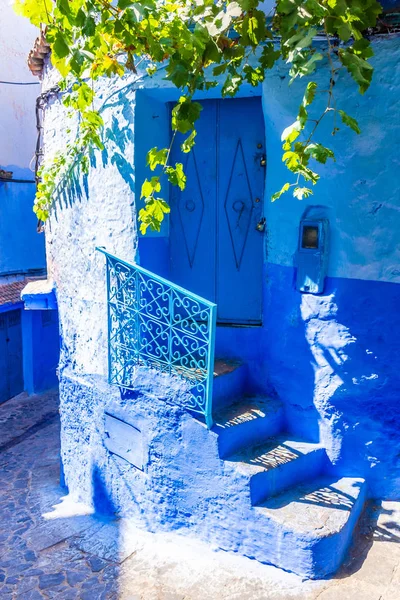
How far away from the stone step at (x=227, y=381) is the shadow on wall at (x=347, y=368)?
0.48 metres

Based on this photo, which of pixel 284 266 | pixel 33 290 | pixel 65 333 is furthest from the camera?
pixel 33 290

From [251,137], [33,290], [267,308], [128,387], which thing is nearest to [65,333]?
[33,290]

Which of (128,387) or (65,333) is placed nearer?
(128,387)

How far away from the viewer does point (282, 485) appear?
15.4 ft

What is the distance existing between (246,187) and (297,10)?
2251 millimetres

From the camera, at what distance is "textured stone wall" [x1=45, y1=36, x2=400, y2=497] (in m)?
4.51

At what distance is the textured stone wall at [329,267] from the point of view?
451 cm

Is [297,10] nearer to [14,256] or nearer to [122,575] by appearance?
[122,575]

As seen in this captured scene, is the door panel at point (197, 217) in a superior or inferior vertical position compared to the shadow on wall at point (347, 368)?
superior

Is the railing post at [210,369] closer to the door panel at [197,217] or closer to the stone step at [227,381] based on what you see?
the stone step at [227,381]

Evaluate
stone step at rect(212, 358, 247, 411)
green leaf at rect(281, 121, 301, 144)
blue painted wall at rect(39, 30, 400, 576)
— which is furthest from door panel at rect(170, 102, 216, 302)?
green leaf at rect(281, 121, 301, 144)

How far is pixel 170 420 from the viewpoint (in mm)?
4914

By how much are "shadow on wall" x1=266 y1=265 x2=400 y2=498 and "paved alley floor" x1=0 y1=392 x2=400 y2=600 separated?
490mm

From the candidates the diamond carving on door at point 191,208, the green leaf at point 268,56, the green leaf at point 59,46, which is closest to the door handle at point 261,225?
the diamond carving on door at point 191,208
